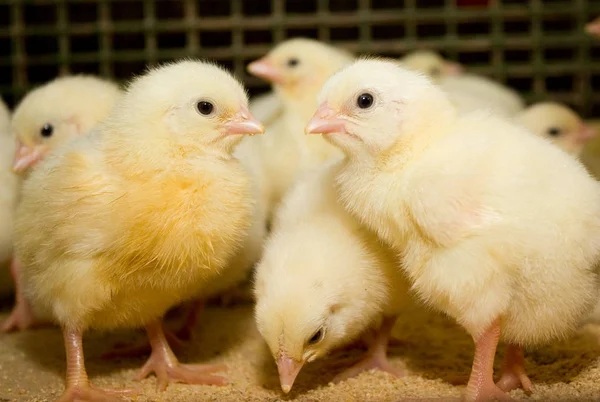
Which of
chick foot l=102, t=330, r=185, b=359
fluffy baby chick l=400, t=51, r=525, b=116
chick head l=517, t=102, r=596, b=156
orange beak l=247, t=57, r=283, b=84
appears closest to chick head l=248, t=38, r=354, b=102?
orange beak l=247, t=57, r=283, b=84

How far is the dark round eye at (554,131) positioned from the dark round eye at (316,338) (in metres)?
2.00

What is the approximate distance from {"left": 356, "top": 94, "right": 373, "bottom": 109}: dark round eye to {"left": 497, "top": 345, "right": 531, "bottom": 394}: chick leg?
100cm

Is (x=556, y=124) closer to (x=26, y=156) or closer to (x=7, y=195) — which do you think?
(x=26, y=156)

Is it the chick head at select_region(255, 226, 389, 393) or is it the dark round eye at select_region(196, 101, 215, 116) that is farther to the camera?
the dark round eye at select_region(196, 101, 215, 116)

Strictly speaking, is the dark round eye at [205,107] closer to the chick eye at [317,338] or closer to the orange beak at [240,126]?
the orange beak at [240,126]

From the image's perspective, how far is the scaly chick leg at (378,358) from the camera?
3051 millimetres

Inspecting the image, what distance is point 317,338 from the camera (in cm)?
269

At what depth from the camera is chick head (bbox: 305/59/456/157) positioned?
8.72 ft

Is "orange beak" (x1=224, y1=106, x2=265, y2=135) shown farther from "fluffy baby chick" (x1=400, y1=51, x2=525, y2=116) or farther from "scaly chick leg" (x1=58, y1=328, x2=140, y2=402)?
"fluffy baby chick" (x1=400, y1=51, x2=525, y2=116)

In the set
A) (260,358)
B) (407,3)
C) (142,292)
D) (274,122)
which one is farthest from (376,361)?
(407,3)

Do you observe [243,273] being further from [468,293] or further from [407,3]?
[407,3]

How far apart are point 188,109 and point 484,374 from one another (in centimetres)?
133

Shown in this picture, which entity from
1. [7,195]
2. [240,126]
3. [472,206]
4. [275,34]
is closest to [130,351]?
[7,195]

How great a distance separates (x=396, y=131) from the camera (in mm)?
2652
